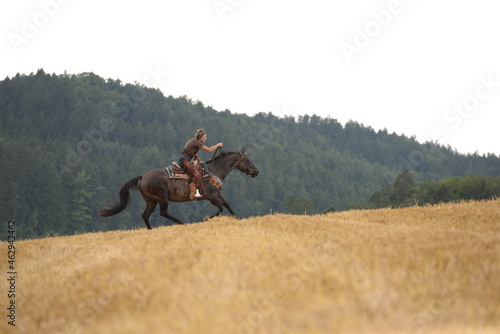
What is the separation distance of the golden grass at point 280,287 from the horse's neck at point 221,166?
7.02 m

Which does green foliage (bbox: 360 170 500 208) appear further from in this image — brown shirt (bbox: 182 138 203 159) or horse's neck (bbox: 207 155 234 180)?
brown shirt (bbox: 182 138 203 159)

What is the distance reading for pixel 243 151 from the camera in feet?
57.4

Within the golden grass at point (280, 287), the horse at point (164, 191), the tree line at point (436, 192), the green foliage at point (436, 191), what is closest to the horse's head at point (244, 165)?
the horse at point (164, 191)

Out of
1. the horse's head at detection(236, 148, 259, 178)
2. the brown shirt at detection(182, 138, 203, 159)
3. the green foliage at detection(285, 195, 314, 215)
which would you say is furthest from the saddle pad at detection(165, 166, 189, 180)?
the green foliage at detection(285, 195, 314, 215)

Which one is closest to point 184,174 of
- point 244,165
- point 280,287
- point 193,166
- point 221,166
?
point 193,166

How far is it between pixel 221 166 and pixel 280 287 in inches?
434

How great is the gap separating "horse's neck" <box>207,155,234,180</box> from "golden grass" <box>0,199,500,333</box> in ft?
23.0

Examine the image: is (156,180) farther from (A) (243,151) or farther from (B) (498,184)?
(B) (498,184)

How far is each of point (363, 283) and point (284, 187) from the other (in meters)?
174

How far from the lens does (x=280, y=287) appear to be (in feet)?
20.3

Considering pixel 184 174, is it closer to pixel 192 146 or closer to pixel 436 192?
pixel 192 146

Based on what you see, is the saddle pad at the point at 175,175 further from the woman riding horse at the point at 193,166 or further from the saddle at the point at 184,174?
the woman riding horse at the point at 193,166

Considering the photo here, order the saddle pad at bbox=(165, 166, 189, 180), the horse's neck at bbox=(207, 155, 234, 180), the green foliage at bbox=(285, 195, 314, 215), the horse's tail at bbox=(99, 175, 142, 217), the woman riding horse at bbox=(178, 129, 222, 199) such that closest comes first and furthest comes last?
1. the woman riding horse at bbox=(178, 129, 222, 199)
2. the saddle pad at bbox=(165, 166, 189, 180)
3. the horse's tail at bbox=(99, 175, 142, 217)
4. the horse's neck at bbox=(207, 155, 234, 180)
5. the green foliage at bbox=(285, 195, 314, 215)

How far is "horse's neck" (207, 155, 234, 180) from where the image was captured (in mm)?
16875
